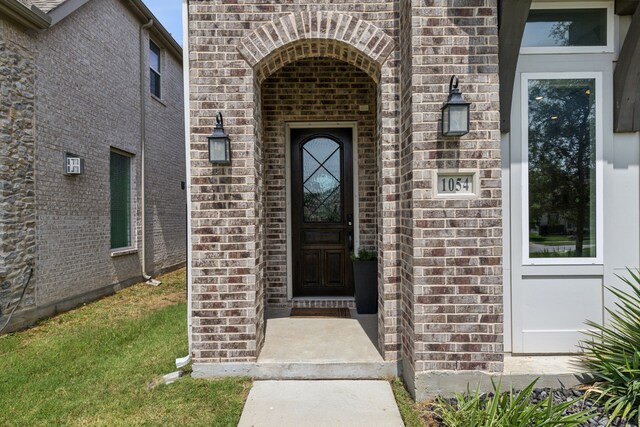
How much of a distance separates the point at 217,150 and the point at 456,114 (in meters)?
1.85

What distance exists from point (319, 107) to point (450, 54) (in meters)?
2.06

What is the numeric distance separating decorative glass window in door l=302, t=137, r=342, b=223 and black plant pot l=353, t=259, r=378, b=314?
756 mm

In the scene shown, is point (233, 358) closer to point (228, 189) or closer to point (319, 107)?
point (228, 189)

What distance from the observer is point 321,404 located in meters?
2.73

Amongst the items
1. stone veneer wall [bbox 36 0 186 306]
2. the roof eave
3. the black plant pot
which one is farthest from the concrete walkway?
the roof eave

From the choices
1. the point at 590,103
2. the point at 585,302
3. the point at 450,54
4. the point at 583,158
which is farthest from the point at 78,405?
the point at 590,103

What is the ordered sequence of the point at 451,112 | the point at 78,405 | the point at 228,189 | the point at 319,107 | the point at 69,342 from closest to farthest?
the point at 451,112 < the point at 78,405 < the point at 228,189 < the point at 69,342 < the point at 319,107

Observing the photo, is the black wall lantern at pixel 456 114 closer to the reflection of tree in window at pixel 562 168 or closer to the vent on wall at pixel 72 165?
the reflection of tree in window at pixel 562 168

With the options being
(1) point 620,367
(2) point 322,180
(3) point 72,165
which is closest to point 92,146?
(3) point 72,165

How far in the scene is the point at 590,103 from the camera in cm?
313

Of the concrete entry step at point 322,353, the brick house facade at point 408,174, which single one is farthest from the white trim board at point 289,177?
the brick house facade at point 408,174

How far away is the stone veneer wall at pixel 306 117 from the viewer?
14.8 feet

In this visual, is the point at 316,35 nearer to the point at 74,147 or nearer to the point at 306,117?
the point at 306,117

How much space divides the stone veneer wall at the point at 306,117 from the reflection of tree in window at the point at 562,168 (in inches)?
74.3
